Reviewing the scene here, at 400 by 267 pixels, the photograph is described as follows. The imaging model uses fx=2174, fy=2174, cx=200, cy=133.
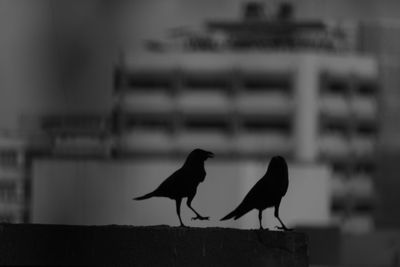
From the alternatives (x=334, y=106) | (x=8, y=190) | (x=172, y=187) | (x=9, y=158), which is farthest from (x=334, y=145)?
(x=172, y=187)

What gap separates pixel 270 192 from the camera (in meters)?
14.3

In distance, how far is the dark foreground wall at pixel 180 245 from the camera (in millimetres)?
13766

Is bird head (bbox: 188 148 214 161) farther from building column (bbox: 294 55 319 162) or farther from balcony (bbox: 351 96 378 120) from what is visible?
balcony (bbox: 351 96 378 120)

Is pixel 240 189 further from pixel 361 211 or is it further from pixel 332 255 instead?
pixel 361 211

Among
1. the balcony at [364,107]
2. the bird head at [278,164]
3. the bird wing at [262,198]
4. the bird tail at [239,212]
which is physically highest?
the balcony at [364,107]

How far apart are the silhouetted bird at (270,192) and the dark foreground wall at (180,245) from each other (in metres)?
0.13

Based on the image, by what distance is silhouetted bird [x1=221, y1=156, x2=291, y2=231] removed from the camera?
46.8ft

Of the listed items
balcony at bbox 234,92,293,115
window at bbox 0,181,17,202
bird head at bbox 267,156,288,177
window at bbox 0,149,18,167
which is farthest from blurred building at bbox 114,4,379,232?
bird head at bbox 267,156,288,177

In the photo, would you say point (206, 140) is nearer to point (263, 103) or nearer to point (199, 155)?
point (263, 103)

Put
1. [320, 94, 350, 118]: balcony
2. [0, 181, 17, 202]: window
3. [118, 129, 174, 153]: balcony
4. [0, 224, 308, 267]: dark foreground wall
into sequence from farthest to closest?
[0, 181, 17, 202]: window → [320, 94, 350, 118]: balcony → [118, 129, 174, 153]: balcony → [0, 224, 308, 267]: dark foreground wall

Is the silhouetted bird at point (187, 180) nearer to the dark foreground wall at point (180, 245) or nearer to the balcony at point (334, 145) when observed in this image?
the dark foreground wall at point (180, 245)

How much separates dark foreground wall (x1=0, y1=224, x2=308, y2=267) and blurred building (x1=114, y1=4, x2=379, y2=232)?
306 feet

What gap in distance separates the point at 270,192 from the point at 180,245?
69 cm

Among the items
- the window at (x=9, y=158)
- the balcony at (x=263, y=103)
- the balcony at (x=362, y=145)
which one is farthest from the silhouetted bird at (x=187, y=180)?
the window at (x=9, y=158)
